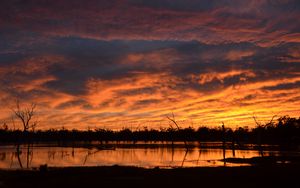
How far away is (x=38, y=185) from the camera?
22.3 metres

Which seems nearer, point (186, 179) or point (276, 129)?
point (186, 179)

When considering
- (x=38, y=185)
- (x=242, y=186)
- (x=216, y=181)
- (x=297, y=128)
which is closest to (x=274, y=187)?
(x=242, y=186)

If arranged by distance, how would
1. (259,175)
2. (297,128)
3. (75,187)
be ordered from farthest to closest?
(297,128)
(259,175)
(75,187)

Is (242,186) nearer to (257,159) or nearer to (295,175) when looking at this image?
(295,175)

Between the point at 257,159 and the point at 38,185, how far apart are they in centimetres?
3636

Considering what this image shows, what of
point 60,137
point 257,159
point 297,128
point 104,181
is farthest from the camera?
point 60,137

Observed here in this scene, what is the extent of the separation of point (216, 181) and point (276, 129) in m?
97.5

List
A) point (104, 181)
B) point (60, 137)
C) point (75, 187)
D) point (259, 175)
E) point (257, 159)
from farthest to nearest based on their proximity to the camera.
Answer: point (60, 137) < point (257, 159) < point (259, 175) < point (104, 181) < point (75, 187)

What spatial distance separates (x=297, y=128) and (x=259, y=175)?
86.0 metres

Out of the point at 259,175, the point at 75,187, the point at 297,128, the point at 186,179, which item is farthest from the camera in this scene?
the point at 297,128

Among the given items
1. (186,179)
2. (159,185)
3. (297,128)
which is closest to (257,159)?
(186,179)

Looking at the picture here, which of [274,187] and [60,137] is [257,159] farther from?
[60,137]

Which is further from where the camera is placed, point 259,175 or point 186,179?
point 259,175

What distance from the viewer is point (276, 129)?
4572 inches
